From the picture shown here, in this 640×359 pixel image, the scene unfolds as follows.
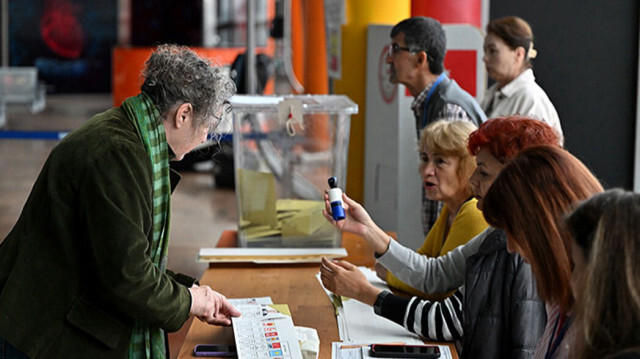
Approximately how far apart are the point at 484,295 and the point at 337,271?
475 mm

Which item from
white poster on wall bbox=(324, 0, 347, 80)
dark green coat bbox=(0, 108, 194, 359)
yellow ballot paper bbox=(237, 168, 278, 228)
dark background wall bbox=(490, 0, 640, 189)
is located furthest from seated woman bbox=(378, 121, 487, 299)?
white poster on wall bbox=(324, 0, 347, 80)

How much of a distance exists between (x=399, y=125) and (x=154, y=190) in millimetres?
2996

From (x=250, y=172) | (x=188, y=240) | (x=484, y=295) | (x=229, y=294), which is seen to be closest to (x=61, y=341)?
(x=229, y=294)

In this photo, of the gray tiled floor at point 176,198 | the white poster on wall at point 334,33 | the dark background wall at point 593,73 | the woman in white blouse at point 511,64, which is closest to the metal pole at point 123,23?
the gray tiled floor at point 176,198

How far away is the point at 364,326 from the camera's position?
233cm

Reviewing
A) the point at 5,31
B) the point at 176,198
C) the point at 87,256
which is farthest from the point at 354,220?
the point at 5,31

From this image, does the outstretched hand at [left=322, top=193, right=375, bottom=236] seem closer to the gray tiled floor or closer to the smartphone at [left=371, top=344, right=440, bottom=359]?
the smartphone at [left=371, top=344, right=440, bottom=359]

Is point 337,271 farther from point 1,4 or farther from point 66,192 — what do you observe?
point 1,4

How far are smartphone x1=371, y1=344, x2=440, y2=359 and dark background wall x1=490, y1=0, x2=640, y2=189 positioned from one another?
2.91 m

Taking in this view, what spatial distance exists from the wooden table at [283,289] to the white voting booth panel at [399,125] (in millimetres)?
1629

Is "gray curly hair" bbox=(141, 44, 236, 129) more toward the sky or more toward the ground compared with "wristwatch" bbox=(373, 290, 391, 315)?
more toward the sky

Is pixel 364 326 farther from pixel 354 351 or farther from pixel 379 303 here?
pixel 354 351

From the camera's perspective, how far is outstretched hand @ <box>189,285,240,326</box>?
6.82 feet

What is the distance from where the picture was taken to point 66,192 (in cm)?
188
